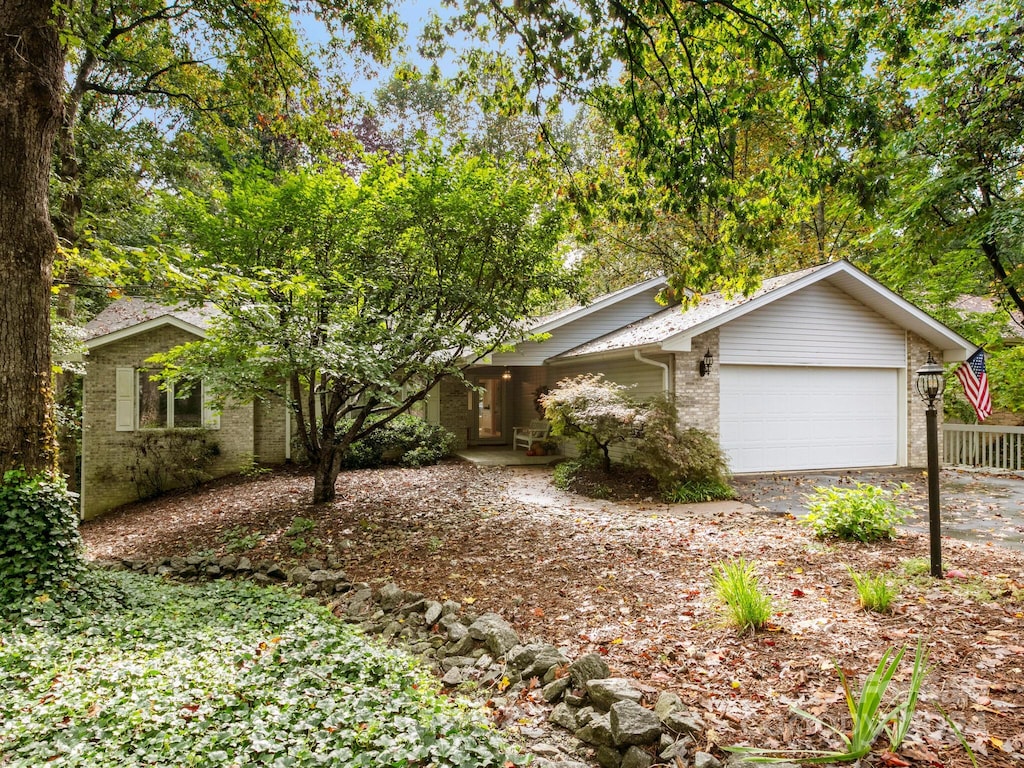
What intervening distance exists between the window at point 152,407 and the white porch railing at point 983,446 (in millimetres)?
17074

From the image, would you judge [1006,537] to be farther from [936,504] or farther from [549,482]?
[549,482]

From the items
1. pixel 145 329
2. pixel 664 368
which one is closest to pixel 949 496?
pixel 664 368

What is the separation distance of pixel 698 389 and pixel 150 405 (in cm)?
1192

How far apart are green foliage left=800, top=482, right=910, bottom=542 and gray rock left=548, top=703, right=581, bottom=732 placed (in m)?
4.20

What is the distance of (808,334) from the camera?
11312 mm

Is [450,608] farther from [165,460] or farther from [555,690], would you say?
[165,460]

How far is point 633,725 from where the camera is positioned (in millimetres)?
2613

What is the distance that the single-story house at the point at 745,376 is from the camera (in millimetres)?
10672

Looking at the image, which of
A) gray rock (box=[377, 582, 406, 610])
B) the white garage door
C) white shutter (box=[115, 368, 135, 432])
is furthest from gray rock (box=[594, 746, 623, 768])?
white shutter (box=[115, 368, 135, 432])

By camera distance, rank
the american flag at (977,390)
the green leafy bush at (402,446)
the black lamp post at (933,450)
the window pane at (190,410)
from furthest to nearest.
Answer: the green leafy bush at (402,446), the window pane at (190,410), the american flag at (977,390), the black lamp post at (933,450)

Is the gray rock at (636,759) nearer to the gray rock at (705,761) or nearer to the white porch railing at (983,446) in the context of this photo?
the gray rock at (705,761)

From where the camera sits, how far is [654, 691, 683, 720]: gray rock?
2760 millimetres

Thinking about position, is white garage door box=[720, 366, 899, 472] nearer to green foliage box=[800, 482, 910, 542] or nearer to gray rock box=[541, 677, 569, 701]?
green foliage box=[800, 482, 910, 542]

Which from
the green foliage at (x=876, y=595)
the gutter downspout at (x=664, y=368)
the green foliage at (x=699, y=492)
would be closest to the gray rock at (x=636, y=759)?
the green foliage at (x=876, y=595)
